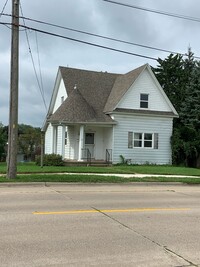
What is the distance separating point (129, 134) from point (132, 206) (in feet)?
60.6

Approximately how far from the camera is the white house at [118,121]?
28078 mm

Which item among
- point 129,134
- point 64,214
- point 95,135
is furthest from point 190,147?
point 64,214

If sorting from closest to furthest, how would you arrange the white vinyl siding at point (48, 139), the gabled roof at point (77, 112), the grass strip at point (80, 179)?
the grass strip at point (80, 179) → the gabled roof at point (77, 112) → the white vinyl siding at point (48, 139)

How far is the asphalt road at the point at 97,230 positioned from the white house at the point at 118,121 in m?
15.6

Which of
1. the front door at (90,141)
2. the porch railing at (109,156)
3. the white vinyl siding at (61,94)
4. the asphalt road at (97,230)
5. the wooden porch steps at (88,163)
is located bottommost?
the asphalt road at (97,230)

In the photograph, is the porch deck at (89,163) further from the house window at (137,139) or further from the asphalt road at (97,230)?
the asphalt road at (97,230)

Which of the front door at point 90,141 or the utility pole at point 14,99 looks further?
the front door at point 90,141

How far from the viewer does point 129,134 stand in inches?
1134

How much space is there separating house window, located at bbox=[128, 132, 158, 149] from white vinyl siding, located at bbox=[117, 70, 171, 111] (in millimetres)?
2119

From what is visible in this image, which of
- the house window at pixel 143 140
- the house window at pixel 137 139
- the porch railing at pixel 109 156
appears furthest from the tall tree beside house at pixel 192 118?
the porch railing at pixel 109 156

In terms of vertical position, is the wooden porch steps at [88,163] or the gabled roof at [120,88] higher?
the gabled roof at [120,88]

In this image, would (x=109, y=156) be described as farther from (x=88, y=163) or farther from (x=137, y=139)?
(x=137, y=139)

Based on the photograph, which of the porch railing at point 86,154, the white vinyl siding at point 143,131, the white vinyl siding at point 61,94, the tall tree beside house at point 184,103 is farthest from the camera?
the white vinyl siding at point 61,94

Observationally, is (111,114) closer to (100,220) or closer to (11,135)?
(11,135)
